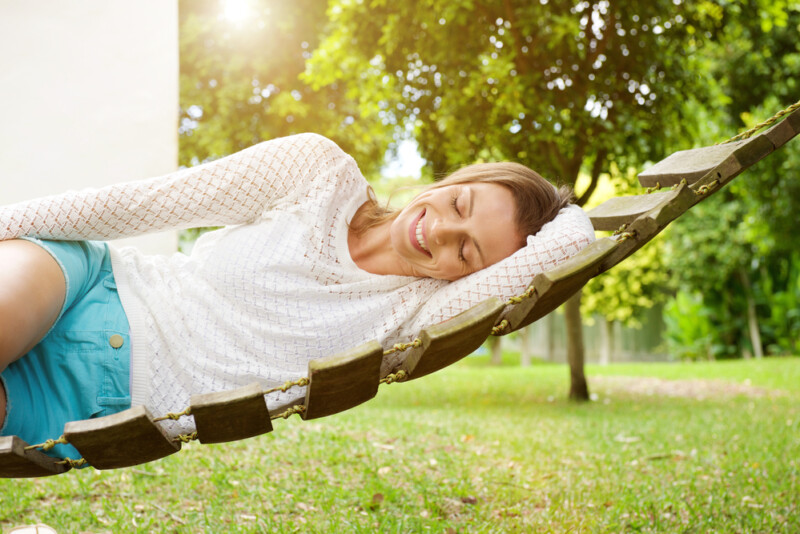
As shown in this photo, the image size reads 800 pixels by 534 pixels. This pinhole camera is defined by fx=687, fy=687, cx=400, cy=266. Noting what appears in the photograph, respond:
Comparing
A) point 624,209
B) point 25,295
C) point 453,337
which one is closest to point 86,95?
point 25,295

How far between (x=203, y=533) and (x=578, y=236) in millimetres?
1864

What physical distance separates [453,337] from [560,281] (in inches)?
12.6

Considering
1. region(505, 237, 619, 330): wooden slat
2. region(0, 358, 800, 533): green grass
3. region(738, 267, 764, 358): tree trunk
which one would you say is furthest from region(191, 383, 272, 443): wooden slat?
region(738, 267, 764, 358): tree trunk

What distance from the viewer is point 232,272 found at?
75.9 inches

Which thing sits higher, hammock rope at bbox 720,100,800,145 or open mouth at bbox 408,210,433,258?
hammock rope at bbox 720,100,800,145

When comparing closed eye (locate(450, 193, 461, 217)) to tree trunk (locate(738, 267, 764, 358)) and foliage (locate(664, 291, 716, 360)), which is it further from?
foliage (locate(664, 291, 716, 360))

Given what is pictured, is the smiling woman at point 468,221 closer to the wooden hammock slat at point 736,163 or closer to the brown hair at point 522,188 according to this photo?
the brown hair at point 522,188

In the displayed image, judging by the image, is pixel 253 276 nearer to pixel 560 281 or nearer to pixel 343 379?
pixel 343 379

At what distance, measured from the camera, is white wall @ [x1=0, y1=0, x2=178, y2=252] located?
4824 mm

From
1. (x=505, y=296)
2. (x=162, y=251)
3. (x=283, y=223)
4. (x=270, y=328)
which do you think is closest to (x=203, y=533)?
(x=270, y=328)

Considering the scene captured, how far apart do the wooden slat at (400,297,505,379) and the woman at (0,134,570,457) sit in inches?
7.5

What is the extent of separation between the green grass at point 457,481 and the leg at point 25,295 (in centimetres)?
143

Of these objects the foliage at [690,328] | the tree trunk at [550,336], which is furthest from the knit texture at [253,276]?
the tree trunk at [550,336]

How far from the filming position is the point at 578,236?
1.98 metres
